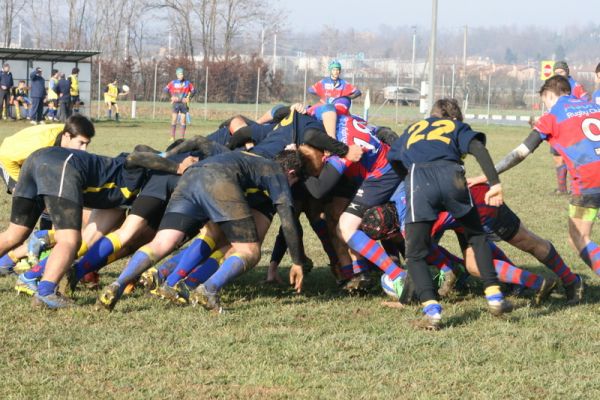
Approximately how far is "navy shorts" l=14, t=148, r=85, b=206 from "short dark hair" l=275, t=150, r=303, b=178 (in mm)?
1396

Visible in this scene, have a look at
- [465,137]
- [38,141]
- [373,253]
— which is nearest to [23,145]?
[38,141]

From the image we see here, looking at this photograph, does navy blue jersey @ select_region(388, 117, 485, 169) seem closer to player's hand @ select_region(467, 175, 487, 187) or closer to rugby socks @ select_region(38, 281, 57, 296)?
player's hand @ select_region(467, 175, 487, 187)

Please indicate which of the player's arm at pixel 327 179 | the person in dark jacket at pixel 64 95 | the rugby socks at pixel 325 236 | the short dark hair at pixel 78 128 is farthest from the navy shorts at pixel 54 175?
the person in dark jacket at pixel 64 95

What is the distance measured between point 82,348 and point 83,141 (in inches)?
78.9

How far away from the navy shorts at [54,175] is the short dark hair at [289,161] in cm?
140

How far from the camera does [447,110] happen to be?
6551 millimetres

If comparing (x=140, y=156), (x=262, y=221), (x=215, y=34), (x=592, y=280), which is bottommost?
(x=592, y=280)

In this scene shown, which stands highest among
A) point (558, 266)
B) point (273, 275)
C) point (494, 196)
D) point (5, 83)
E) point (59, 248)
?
point (5, 83)

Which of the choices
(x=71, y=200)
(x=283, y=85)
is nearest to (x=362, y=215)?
(x=71, y=200)

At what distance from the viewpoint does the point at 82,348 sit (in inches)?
216

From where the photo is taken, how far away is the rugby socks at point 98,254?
676 centimetres

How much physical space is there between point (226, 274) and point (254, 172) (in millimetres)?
732

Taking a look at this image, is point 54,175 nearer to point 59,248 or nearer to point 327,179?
point 59,248

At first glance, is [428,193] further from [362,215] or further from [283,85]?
[283,85]
